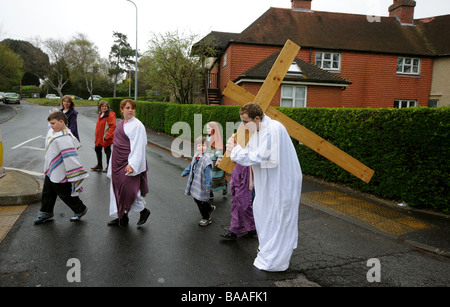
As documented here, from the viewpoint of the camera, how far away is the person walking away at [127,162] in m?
4.57

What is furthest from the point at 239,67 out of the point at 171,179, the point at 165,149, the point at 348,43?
the point at 171,179

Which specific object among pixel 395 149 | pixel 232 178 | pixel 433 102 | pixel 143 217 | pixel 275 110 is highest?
pixel 433 102

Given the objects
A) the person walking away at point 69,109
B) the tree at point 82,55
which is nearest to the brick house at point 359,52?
the person walking away at point 69,109

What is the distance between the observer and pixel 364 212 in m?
5.98

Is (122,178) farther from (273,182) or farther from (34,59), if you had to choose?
(34,59)

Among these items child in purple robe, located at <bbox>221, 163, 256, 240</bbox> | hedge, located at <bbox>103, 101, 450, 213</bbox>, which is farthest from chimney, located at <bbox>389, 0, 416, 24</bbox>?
child in purple robe, located at <bbox>221, 163, 256, 240</bbox>

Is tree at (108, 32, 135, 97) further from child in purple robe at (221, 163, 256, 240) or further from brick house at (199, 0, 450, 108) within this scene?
child in purple robe at (221, 163, 256, 240)

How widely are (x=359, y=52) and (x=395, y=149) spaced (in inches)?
734

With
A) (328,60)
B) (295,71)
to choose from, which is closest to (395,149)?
(295,71)

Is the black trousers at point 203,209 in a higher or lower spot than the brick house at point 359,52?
lower

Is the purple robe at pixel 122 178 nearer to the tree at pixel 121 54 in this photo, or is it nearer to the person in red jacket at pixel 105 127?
the person in red jacket at pixel 105 127

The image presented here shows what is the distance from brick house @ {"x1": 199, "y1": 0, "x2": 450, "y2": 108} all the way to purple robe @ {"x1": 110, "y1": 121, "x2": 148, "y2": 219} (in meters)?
17.3

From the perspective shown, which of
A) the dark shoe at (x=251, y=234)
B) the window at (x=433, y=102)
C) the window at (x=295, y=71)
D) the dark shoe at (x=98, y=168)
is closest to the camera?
the dark shoe at (x=251, y=234)
